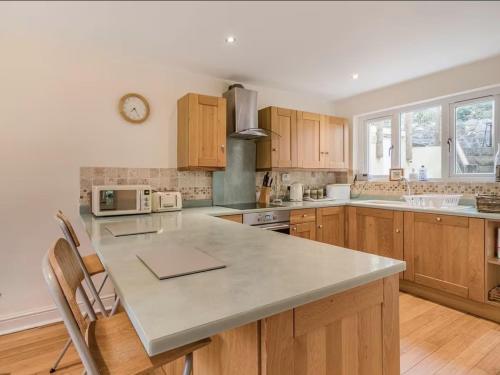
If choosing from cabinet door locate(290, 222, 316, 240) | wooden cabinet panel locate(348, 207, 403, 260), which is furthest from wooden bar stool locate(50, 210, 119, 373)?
A: wooden cabinet panel locate(348, 207, 403, 260)

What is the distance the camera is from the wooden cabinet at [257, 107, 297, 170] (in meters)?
3.21

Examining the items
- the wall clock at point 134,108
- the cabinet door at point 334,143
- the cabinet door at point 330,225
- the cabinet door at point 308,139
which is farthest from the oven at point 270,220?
the wall clock at point 134,108

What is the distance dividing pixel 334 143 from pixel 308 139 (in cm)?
46

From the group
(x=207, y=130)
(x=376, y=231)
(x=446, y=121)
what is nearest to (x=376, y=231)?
(x=376, y=231)

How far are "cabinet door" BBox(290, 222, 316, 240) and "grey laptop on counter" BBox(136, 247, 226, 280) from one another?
6.12 ft

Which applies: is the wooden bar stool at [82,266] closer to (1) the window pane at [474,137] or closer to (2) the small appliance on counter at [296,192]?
(2) the small appliance on counter at [296,192]

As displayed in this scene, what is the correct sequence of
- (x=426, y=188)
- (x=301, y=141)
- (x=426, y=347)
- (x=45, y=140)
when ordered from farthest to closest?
1. (x=301, y=141)
2. (x=426, y=188)
3. (x=45, y=140)
4. (x=426, y=347)

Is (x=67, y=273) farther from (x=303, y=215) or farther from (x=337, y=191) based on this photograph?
(x=337, y=191)

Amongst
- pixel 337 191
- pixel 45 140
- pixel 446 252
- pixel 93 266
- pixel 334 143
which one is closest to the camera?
pixel 93 266

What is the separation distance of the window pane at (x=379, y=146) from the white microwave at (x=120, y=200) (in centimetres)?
291

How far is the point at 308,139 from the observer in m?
3.47

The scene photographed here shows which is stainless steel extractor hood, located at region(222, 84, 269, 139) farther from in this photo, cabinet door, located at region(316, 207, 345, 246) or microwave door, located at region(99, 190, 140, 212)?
microwave door, located at region(99, 190, 140, 212)

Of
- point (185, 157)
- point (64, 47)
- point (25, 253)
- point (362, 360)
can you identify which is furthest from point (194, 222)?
point (64, 47)

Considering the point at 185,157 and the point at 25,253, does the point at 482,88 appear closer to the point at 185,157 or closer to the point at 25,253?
the point at 185,157
